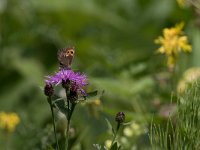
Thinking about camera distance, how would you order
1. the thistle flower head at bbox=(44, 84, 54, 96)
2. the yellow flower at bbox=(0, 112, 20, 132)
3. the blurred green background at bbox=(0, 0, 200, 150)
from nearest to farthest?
the thistle flower head at bbox=(44, 84, 54, 96) < the blurred green background at bbox=(0, 0, 200, 150) < the yellow flower at bbox=(0, 112, 20, 132)

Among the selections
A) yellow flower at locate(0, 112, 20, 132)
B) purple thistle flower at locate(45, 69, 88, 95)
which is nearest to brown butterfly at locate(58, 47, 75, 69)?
purple thistle flower at locate(45, 69, 88, 95)

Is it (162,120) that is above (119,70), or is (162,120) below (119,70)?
below

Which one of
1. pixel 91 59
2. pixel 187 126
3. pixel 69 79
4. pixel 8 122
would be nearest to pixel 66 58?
pixel 69 79

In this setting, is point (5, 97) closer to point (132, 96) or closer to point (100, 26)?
point (100, 26)

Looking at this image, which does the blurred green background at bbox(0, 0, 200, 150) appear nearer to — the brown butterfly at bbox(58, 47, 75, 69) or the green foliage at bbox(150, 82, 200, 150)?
the green foliage at bbox(150, 82, 200, 150)

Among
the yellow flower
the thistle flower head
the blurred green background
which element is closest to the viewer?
the thistle flower head

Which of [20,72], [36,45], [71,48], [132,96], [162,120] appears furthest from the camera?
[36,45]

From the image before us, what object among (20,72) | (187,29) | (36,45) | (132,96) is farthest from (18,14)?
(132,96)

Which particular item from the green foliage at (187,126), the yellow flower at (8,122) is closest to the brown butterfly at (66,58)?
the green foliage at (187,126)
